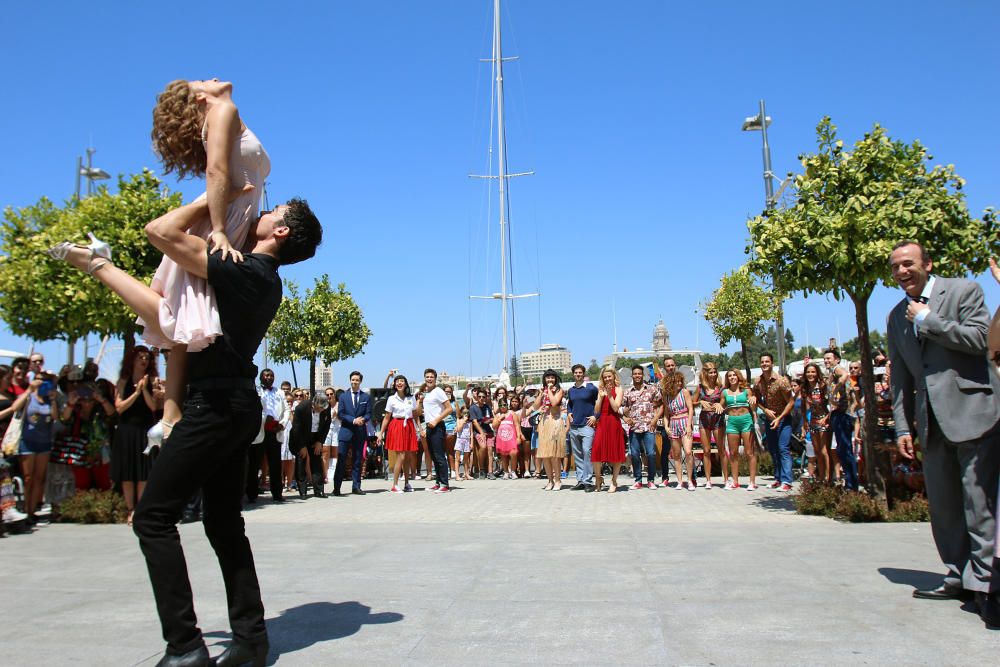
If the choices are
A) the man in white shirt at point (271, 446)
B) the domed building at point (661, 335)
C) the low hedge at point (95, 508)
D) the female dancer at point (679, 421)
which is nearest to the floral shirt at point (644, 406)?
the female dancer at point (679, 421)

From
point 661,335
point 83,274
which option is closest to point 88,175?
point 83,274

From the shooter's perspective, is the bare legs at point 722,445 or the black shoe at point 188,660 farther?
the bare legs at point 722,445

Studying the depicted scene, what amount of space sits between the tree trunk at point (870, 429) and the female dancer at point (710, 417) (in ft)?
14.8

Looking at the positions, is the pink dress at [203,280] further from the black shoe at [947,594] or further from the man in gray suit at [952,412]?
the black shoe at [947,594]

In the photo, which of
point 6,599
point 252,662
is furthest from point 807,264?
point 6,599

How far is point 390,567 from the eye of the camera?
5.45 m

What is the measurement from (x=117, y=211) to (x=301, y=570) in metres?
12.6

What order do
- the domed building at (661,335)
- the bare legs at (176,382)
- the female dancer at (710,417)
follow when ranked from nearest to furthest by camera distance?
the bare legs at (176,382)
the female dancer at (710,417)
the domed building at (661,335)

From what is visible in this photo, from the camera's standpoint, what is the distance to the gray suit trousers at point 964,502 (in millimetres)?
4055

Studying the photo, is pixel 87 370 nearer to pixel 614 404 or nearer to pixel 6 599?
pixel 6 599

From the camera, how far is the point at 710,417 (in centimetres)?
1312

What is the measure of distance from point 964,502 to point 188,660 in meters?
3.89

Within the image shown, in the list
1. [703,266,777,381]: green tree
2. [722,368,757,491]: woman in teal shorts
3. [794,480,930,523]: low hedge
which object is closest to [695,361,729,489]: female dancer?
[722,368,757,491]: woman in teal shorts

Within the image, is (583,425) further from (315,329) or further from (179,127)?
(315,329)
